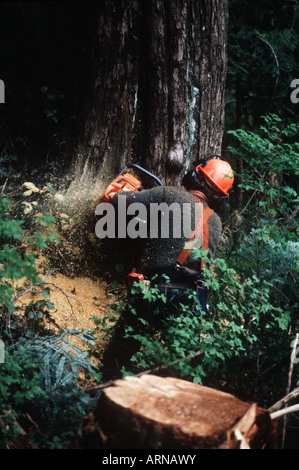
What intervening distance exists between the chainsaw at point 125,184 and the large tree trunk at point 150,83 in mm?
256

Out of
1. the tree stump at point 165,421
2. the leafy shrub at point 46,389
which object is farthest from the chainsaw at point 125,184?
the tree stump at point 165,421

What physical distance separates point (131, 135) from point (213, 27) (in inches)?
60.9

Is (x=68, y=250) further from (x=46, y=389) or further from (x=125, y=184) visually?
(x=46, y=389)

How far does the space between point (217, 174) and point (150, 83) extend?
124 centimetres

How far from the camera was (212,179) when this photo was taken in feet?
13.2

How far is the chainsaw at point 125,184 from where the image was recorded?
3.92m

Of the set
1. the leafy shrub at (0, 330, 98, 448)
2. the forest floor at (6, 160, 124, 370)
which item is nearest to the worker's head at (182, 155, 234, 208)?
the forest floor at (6, 160, 124, 370)

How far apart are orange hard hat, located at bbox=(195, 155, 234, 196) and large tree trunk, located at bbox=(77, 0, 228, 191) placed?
1.29ft

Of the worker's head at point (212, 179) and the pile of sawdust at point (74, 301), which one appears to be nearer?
the pile of sawdust at point (74, 301)

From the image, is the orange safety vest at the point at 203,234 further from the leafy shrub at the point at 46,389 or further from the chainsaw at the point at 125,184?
the leafy shrub at the point at 46,389

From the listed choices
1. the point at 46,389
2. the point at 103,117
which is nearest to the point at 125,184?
the point at 103,117

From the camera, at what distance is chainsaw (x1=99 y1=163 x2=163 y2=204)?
3.92 metres

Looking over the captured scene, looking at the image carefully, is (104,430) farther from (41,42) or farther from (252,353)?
(41,42)

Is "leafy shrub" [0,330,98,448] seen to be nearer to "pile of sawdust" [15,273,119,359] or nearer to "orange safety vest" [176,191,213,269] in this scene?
"pile of sawdust" [15,273,119,359]
